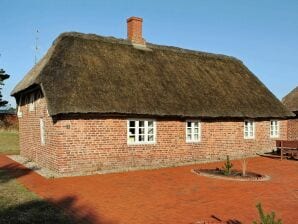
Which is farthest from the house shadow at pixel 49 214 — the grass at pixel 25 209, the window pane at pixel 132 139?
the window pane at pixel 132 139

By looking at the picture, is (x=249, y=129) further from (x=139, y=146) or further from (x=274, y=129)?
(x=139, y=146)

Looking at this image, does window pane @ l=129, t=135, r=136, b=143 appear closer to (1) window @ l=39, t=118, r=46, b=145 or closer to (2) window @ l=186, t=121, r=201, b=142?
(2) window @ l=186, t=121, r=201, b=142

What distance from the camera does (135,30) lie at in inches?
817

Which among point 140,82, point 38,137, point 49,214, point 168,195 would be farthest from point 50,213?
point 140,82

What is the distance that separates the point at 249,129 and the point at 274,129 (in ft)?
9.39

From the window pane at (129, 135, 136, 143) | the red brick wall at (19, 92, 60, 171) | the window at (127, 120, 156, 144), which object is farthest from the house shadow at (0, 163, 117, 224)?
the window at (127, 120, 156, 144)

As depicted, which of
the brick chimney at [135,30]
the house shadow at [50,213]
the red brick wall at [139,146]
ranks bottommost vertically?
the house shadow at [50,213]

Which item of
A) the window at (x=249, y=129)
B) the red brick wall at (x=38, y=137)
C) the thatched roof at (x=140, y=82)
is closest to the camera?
the red brick wall at (x=38, y=137)

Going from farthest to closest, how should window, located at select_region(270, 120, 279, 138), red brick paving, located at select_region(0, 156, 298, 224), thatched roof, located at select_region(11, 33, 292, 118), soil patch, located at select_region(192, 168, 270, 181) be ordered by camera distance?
window, located at select_region(270, 120, 279, 138)
thatched roof, located at select_region(11, 33, 292, 118)
soil patch, located at select_region(192, 168, 270, 181)
red brick paving, located at select_region(0, 156, 298, 224)

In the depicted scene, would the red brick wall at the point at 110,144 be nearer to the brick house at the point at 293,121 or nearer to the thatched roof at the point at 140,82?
the thatched roof at the point at 140,82

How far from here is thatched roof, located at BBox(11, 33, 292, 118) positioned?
49.3 ft

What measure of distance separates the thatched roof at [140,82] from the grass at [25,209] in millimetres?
3737

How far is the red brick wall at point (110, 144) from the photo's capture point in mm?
14617

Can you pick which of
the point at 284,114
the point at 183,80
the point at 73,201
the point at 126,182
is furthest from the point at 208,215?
the point at 284,114
